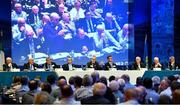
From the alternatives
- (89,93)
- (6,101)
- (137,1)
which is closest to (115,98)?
(89,93)

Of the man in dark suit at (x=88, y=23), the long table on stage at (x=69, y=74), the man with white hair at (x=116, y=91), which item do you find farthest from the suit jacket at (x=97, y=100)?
the man in dark suit at (x=88, y=23)

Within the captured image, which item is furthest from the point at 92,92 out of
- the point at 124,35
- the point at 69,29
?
the point at 124,35

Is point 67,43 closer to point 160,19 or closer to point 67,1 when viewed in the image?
point 67,1

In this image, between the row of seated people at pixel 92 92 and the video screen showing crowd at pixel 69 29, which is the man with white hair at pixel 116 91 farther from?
the video screen showing crowd at pixel 69 29

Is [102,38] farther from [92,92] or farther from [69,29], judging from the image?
[92,92]

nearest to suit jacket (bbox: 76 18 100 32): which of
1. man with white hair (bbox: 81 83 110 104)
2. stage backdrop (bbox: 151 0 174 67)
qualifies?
stage backdrop (bbox: 151 0 174 67)

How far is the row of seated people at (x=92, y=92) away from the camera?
631cm

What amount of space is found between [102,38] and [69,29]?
1261 millimetres

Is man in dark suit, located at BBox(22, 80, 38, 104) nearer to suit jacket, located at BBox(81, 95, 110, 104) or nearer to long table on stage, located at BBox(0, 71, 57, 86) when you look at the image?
suit jacket, located at BBox(81, 95, 110, 104)

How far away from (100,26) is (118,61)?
145 cm

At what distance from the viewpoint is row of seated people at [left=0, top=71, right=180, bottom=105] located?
6.31 meters

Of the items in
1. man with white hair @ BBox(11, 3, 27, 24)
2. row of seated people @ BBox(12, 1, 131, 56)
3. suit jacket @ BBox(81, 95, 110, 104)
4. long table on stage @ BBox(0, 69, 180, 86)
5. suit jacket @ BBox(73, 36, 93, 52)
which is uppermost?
man with white hair @ BBox(11, 3, 27, 24)

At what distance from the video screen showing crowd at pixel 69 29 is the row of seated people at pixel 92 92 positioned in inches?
313

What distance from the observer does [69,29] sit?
1759cm
